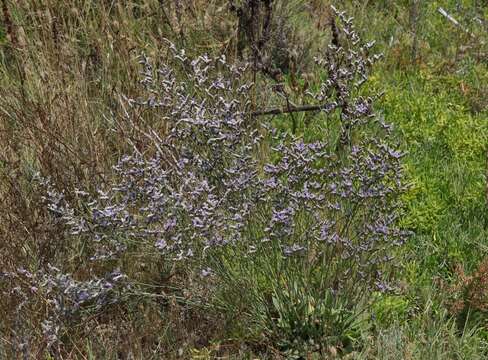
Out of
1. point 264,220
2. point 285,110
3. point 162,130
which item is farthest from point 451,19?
point 264,220

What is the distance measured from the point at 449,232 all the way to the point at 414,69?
64.6 inches

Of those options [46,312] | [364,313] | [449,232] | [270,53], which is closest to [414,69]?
[270,53]

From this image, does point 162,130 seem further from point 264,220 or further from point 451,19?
point 451,19

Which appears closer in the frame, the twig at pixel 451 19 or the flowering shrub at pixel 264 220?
the flowering shrub at pixel 264 220

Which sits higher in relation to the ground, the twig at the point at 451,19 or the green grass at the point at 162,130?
the twig at the point at 451,19

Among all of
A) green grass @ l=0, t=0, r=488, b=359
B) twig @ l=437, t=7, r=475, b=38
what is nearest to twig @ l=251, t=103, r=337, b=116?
green grass @ l=0, t=0, r=488, b=359

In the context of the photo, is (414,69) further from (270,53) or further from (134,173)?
(134,173)

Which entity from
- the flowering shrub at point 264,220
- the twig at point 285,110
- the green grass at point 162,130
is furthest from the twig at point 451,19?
the flowering shrub at point 264,220

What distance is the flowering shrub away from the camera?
2.82 m

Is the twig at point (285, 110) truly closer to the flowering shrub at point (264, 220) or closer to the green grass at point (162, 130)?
the green grass at point (162, 130)

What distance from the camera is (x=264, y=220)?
2.96 meters

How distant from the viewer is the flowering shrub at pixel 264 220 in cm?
282

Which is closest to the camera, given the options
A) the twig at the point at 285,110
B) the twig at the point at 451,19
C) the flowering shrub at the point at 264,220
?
the flowering shrub at the point at 264,220

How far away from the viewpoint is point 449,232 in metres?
3.64
